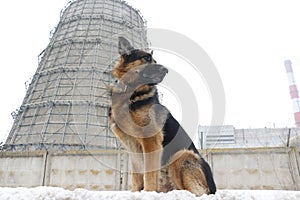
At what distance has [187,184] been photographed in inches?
81.4

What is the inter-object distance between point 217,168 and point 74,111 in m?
12.5

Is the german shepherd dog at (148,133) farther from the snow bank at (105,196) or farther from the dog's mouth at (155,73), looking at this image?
the snow bank at (105,196)

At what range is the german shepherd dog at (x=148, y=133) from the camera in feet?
6.85

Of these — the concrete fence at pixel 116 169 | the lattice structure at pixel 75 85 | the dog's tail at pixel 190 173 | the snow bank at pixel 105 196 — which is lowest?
the snow bank at pixel 105 196

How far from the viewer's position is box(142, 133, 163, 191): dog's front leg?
6.53ft

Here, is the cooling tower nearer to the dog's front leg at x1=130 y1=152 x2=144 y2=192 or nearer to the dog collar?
the dog's front leg at x1=130 y1=152 x2=144 y2=192

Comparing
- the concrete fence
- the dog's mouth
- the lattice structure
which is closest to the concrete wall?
the concrete fence

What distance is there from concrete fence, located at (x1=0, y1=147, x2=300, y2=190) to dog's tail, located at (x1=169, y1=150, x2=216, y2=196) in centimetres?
479

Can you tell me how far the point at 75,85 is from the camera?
709 inches

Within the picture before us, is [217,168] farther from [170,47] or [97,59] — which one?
[97,59]

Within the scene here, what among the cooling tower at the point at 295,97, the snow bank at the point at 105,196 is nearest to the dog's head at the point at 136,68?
the snow bank at the point at 105,196

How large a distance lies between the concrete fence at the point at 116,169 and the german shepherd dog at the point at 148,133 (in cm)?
481


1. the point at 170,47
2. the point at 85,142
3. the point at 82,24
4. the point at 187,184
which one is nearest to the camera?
the point at 187,184

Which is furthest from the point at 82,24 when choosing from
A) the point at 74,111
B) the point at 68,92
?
the point at 74,111
